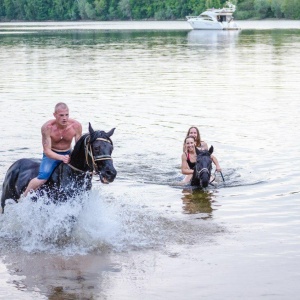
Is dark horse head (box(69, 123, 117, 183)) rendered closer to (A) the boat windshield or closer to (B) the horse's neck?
(B) the horse's neck

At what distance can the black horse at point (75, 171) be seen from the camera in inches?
387

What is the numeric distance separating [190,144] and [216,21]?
10443cm

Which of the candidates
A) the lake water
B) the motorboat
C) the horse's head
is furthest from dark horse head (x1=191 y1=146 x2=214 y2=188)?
the motorboat

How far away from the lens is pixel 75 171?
10.6 meters

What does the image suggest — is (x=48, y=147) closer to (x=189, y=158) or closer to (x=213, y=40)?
(x=189, y=158)

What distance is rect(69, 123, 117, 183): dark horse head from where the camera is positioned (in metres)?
9.69

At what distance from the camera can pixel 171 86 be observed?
3297 centimetres

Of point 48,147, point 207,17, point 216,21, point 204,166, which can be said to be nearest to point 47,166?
point 48,147

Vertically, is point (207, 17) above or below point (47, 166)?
below

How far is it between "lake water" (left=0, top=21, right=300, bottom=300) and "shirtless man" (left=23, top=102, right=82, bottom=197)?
18.1 inches

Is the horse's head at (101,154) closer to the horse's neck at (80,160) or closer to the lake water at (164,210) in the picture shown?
the horse's neck at (80,160)

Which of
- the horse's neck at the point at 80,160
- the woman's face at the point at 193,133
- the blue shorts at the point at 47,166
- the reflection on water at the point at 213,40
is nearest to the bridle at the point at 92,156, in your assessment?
the horse's neck at the point at 80,160

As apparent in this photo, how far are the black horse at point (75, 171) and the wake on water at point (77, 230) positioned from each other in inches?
5.8

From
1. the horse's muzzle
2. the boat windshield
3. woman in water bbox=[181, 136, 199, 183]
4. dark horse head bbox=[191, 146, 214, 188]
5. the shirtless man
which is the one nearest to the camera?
the horse's muzzle
